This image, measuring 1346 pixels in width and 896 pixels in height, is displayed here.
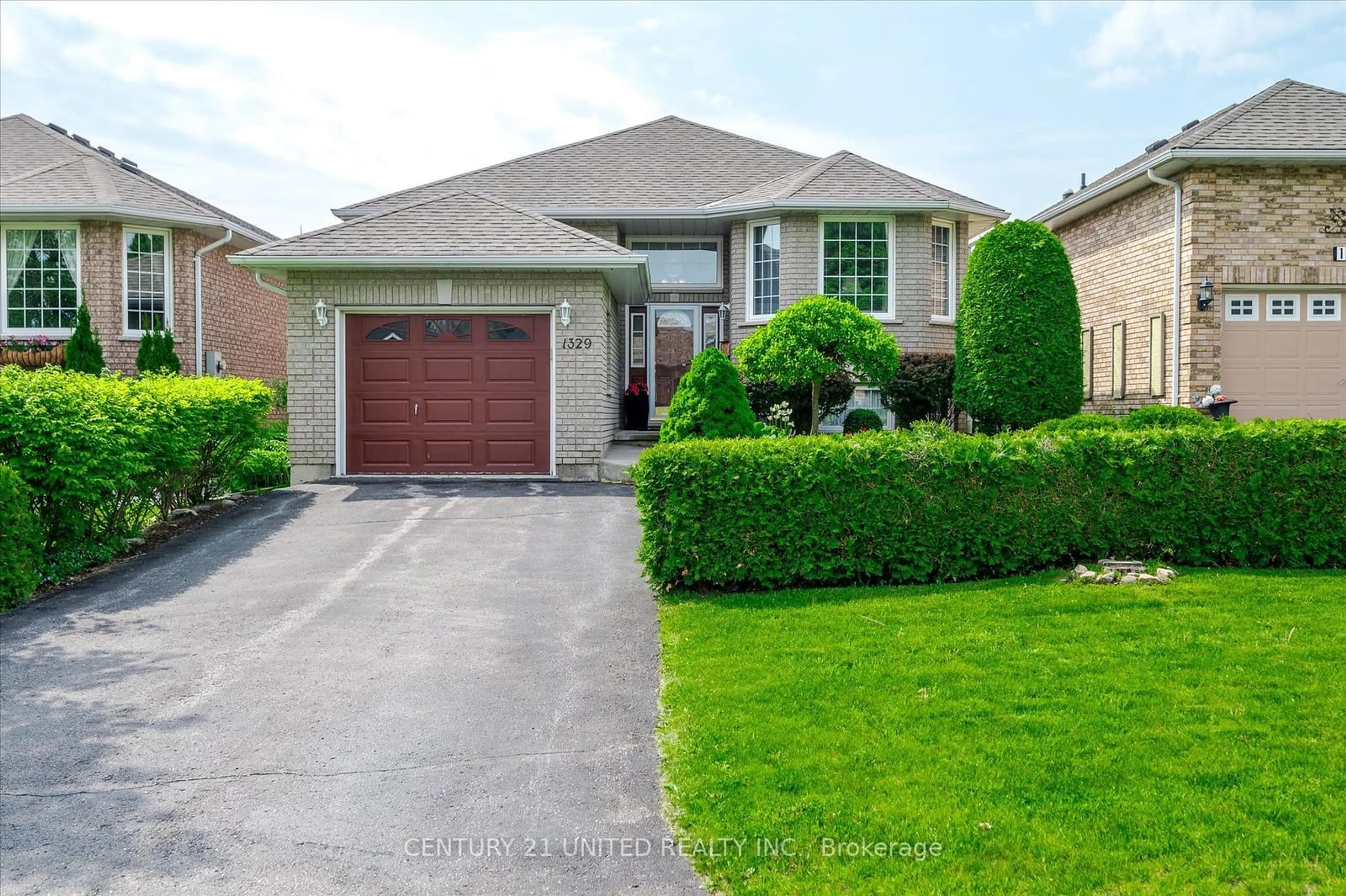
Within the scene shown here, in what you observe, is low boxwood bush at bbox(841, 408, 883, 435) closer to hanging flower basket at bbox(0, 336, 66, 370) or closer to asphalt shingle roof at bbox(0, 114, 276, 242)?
asphalt shingle roof at bbox(0, 114, 276, 242)

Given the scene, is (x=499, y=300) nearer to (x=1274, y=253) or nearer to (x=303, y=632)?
(x=303, y=632)

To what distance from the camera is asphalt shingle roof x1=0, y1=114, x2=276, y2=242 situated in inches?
665

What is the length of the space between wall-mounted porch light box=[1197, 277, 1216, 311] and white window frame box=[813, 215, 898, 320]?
15.8 ft

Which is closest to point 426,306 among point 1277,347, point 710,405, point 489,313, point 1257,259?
point 489,313

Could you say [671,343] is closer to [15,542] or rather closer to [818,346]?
[818,346]

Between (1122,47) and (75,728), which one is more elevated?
(1122,47)

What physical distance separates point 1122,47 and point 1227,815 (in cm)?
1133

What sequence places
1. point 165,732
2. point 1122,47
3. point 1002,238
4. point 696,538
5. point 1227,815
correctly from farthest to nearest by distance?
point 1002,238 < point 1122,47 < point 696,538 < point 165,732 < point 1227,815

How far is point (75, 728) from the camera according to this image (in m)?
5.05

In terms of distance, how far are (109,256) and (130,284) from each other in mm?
586

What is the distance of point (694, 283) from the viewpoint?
1920cm

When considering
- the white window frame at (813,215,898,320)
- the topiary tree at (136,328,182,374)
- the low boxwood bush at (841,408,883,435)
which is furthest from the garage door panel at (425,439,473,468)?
the white window frame at (813,215,898,320)

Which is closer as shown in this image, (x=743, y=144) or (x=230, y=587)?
(x=230, y=587)

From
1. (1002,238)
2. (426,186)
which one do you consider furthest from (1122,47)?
(426,186)
